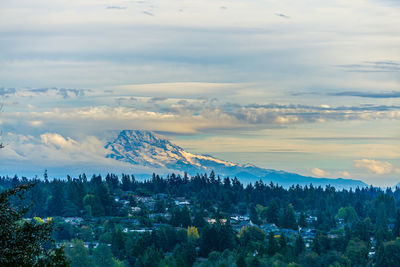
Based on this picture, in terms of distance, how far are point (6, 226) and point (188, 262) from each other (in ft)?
490

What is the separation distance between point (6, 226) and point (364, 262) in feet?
524

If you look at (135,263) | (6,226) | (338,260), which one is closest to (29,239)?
(6,226)

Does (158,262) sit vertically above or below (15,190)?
below

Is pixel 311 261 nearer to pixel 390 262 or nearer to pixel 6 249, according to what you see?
pixel 390 262

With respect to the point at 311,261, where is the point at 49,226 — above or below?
above

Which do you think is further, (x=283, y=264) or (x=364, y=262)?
(x=364, y=262)

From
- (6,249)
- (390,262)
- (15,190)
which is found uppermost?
(15,190)

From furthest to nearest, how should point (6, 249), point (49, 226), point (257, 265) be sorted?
point (257, 265) < point (49, 226) < point (6, 249)

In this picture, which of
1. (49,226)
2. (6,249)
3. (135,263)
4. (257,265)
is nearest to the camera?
(6,249)

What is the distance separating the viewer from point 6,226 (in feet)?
159

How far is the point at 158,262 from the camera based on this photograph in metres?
184

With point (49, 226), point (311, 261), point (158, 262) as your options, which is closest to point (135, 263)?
point (158, 262)

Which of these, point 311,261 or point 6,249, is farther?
point 311,261

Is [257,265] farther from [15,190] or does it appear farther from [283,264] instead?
[15,190]
